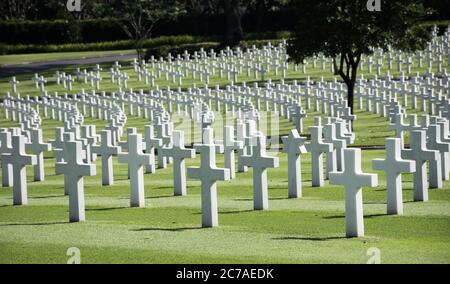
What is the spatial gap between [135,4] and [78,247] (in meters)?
49.3

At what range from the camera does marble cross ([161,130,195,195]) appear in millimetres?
14359

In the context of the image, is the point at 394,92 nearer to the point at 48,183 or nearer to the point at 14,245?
the point at 48,183

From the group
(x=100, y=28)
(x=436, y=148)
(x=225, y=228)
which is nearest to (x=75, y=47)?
(x=100, y=28)

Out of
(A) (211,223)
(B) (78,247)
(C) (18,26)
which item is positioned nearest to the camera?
(B) (78,247)

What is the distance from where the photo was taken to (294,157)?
14.4 metres

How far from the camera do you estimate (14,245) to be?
11680 mm

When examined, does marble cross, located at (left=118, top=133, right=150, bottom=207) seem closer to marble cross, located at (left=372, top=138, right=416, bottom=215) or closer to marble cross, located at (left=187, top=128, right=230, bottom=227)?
marble cross, located at (left=187, top=128, right=230, bottom=227)

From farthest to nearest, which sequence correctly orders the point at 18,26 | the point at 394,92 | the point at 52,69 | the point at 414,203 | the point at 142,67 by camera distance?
the point at 18,26 → the point at 52,69 → the point at 142,67 → the point at 394,92 → the point at 414,203

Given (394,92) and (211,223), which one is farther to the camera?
(394,92)

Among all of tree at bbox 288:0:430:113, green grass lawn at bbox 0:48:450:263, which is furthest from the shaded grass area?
tree at bbox 288:0:430:113

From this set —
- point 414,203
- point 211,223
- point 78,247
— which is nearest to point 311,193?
point 414,203

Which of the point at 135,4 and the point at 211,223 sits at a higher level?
the point at 135,4

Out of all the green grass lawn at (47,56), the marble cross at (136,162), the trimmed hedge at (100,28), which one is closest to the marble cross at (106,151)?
the marble cross at (136,162)

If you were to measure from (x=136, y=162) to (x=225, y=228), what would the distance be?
227 centimetres
